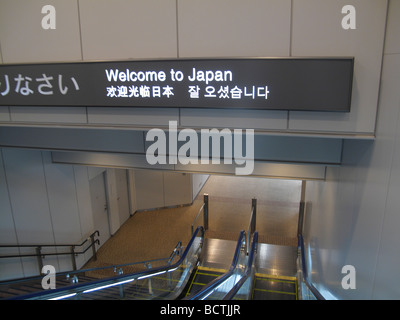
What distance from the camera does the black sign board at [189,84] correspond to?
2455 millimetres

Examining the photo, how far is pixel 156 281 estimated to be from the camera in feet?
17.9

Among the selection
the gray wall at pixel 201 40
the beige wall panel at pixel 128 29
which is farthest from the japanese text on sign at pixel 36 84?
the beige wall panel at pixel 128 29

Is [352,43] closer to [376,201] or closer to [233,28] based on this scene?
[233,28]

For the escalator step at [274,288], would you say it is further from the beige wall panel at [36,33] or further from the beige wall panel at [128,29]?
the beige wall panel at [36,33]

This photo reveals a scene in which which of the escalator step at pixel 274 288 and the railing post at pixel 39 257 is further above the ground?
the railing post at pixel 39 257

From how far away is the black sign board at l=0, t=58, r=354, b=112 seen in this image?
2.46 m

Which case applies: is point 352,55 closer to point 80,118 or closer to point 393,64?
point 393,64

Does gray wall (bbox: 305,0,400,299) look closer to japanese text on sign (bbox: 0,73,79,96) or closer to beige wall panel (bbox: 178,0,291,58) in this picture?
beige wall panel (bbox: 178,0,291,58)

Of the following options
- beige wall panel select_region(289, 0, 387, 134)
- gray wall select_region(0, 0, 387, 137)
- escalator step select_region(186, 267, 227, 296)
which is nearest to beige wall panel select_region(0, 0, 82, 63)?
gray wall select_region(0, 0, 387, 137)

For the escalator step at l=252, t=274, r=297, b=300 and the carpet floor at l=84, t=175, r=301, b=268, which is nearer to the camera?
the escalator step at l=252, t=274, r=297, b=300

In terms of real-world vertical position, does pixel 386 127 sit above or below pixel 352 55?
below

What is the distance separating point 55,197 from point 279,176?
4691 mm

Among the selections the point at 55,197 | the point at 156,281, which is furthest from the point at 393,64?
the point at 55,197

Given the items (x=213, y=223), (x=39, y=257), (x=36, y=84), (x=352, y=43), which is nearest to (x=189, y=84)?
(x=352, y=43)
